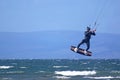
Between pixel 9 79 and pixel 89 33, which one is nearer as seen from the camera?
pixel 89 33

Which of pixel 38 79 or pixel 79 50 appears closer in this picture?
pixel 79 50

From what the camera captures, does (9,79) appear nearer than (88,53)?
No

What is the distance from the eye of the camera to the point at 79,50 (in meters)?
34.3

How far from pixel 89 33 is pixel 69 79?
31023 millimetres

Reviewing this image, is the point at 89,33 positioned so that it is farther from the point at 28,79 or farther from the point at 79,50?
the point at 28,79

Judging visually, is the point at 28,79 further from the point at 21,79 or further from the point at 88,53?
the point at 88,53

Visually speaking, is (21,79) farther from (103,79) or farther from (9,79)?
(103,79)

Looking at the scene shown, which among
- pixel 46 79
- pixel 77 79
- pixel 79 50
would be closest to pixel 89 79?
pixel 77 79

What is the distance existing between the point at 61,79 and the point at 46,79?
2837mm

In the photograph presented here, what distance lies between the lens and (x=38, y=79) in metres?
61.1

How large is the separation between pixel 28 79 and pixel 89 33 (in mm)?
30173

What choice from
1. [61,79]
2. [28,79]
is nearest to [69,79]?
[61,79]

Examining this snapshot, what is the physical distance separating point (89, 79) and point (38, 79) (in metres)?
7.39

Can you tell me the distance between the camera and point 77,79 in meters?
63.7
